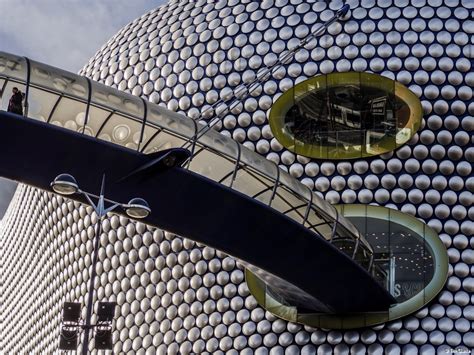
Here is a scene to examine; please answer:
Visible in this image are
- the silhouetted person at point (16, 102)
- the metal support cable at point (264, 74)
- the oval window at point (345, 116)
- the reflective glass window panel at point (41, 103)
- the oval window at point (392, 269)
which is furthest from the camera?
the metal support cable at point (264, 74)

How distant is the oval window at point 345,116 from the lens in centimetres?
2283

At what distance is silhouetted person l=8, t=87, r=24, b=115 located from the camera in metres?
15.3

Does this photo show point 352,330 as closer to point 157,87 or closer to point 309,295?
point 309,295

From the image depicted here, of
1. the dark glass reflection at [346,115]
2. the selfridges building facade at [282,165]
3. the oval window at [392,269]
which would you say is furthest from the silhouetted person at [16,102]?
the dark glass reflection at [346,115]

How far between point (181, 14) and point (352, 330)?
9255mm

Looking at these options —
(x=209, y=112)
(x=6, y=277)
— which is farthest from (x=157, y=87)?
(x=6, y=277)

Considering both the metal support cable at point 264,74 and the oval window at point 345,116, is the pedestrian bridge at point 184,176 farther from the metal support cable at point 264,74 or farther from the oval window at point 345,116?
the metal support cable at point 264,74

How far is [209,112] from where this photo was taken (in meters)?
24.0

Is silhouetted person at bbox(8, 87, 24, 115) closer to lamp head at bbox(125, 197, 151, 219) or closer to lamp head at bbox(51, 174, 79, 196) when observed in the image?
lamp head at bbox(51, 174, 79, 196)

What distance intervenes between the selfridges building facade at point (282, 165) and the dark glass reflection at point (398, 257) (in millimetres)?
439

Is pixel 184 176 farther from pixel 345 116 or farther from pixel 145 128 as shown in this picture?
pixel 345 116

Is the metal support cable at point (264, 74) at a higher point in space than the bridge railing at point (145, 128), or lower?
higher

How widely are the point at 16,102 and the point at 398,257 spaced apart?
32.2 feet

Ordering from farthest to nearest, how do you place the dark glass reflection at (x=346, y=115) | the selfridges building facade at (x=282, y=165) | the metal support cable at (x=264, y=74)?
the metal support cable at (x=264, y=74)
the dark glass reflection at (x=346, y=115)
the selfridges building facade at (x=282, y=165)
